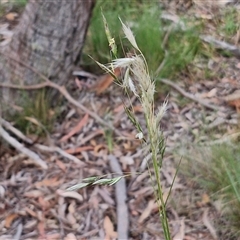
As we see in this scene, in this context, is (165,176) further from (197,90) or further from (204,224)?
(197,90)

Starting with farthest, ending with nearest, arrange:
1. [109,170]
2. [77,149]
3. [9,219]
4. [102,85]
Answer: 1. [102,85]
2. [77,149]
3. [109,170]
4. [9,219]

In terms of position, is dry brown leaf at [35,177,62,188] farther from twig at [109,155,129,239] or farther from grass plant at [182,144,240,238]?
grass plant at [182,144,240,238]

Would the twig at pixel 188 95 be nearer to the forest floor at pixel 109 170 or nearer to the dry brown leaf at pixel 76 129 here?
the forest floor at pixel 109 170

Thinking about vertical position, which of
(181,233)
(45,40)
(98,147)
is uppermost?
(45,40)

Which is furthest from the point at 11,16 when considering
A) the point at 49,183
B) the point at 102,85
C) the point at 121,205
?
the point at 121,205

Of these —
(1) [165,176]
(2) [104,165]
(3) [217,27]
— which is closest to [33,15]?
(2) [104,165]

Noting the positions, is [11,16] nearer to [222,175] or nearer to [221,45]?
[221,45]
